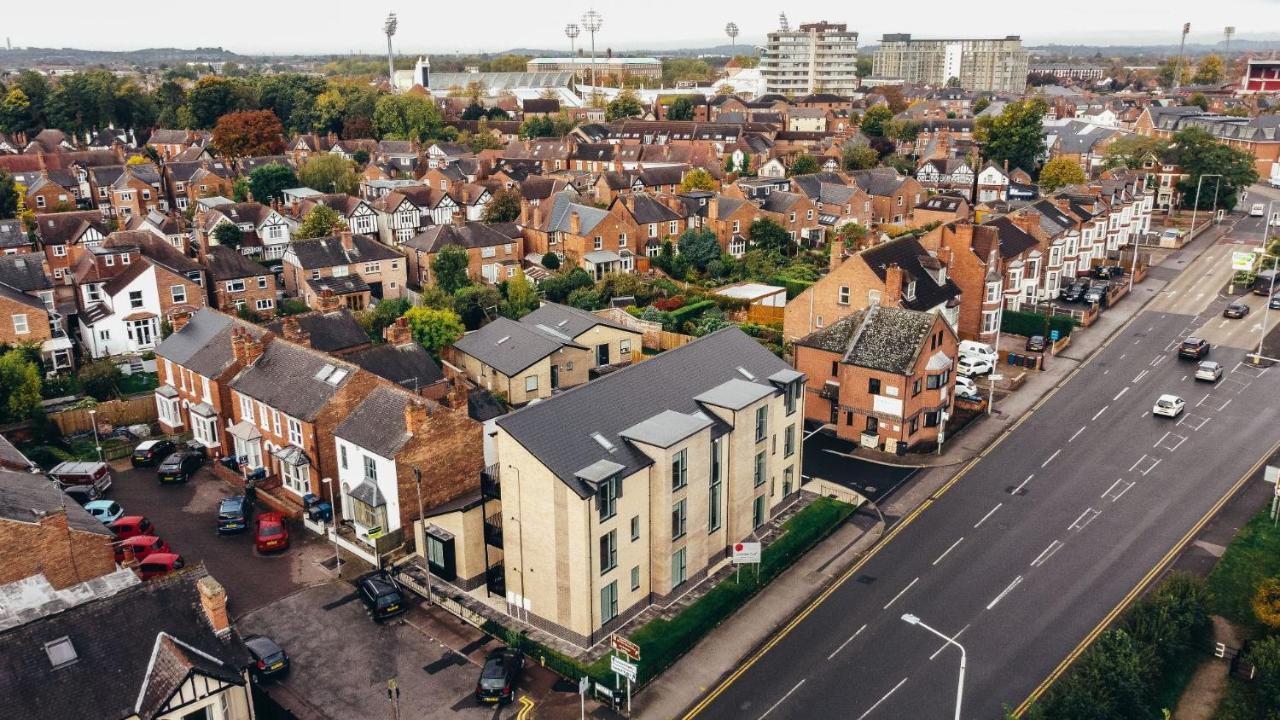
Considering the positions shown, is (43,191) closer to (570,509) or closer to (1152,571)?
(570,509)

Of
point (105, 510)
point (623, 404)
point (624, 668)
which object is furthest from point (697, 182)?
point (624, 668)

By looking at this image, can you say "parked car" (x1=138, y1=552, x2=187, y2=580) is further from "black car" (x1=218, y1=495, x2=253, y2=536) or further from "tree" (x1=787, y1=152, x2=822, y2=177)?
"tree" (x1=787, y1=152, x2=822, y2=177)

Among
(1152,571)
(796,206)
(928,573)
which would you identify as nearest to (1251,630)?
(1152,571)

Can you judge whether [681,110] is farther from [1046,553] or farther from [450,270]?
[1046,553]

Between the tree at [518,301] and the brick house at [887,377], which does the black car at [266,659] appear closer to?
the brick house at [887,377]

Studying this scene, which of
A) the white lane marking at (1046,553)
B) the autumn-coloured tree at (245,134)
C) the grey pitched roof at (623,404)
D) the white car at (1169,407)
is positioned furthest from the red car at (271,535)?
the autumn-coloured tree at (245,134)
